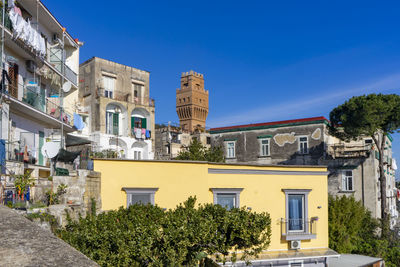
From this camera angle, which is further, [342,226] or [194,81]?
[194,81]

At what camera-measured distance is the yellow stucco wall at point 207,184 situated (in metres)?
17.5

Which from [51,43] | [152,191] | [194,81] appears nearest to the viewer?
[152,191]

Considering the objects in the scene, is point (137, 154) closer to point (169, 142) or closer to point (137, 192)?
point (169, 142)

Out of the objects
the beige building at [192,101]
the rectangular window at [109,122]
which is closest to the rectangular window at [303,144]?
the rectangular window at [109,122]

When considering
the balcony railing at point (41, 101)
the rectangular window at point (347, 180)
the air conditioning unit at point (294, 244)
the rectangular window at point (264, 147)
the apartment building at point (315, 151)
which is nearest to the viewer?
the air conditioning unit at point (294, 244)

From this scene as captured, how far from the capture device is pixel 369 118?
3769cm

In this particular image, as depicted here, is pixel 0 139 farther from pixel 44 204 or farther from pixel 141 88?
pixel 141 88

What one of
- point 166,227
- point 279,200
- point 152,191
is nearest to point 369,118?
point 279,200

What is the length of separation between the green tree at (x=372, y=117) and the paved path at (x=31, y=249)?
1448 inches

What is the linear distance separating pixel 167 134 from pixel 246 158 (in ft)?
59.8

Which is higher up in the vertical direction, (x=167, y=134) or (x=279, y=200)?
(x=167, y=134)

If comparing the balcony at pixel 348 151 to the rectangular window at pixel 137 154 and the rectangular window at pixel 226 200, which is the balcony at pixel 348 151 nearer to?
the rectangular window at pixel 137 154

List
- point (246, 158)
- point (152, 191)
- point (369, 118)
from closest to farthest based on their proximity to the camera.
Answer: point (152, 191) < point (369, 118) < point (246, 158)

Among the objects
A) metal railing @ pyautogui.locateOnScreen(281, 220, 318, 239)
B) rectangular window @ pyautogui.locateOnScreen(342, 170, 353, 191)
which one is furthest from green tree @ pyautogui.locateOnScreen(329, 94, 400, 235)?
metal railing @ pyautogui.locateOnScreen(281, 220, 318, 239)
